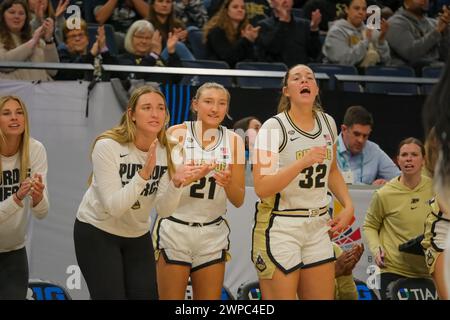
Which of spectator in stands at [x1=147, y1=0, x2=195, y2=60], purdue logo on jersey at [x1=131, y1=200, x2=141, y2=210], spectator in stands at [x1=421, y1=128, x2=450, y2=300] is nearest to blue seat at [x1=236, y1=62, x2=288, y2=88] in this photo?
spectator in stands at [x1=147, y1=0, x2=195, y2=60]

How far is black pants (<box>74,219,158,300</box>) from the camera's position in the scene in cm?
542

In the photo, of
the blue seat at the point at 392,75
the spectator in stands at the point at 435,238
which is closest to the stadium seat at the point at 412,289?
the spectator in stands at the point at 435,238

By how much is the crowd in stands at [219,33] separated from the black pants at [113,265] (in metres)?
2.97

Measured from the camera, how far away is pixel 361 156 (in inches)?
310

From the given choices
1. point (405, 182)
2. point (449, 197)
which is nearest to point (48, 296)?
point (405, 182)

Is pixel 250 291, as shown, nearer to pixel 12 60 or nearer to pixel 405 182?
pixel 405 182

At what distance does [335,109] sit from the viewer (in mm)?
8234

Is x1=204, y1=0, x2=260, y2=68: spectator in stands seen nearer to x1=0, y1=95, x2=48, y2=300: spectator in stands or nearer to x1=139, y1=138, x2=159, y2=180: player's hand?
x1=0, y1=95, x2=48, y2=300: spectator in stands

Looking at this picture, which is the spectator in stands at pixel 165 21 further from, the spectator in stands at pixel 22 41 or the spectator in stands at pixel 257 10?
the spectator in stands at pixel 257 10

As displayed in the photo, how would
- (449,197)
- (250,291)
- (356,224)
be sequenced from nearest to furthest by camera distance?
(449,197)
(250,291)
(356,224)

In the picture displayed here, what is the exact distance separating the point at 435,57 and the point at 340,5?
120cm

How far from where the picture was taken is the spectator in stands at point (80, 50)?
8.33 metres
